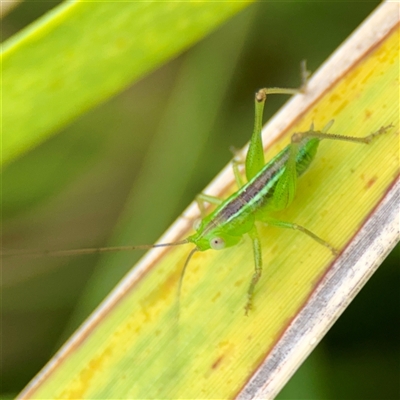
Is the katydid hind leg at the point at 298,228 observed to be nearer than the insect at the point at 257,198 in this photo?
Yes

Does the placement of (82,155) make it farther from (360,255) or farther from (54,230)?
(360,255)

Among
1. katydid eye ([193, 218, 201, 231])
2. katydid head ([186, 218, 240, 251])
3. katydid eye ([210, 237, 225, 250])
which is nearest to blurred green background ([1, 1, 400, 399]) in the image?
katydid eye ([193, 218, 201, 231])

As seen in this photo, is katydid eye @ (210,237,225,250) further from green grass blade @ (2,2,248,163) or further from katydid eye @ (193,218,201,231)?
green grass blade @ (2,2,248,163)

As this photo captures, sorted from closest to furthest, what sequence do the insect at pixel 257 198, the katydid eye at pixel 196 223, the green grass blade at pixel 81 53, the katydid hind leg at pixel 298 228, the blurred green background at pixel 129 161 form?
the green grass blade at pixel 81 53, the katydid hind leg at pixel 298 228, the insect at pixel 257 198, the katydid eye at pixel 196 223, the blurred green background at pixel 129 161

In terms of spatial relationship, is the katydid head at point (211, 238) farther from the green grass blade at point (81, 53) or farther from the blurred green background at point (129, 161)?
the green grass blade at point (81, 53)

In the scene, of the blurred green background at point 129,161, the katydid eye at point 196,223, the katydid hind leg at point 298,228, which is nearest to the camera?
the katydid hind leg at point 298,228

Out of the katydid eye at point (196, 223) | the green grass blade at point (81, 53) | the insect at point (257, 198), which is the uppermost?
the green grass blade at point (81, 53)

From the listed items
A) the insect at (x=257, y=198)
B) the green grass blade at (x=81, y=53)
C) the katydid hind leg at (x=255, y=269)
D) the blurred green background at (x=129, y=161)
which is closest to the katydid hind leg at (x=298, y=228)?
the insect at (x=257, y=198)
